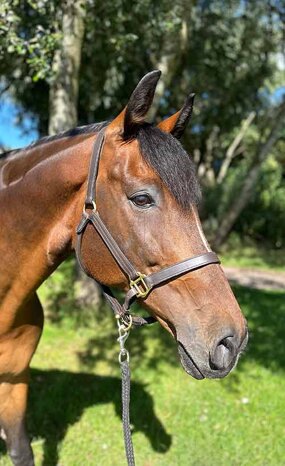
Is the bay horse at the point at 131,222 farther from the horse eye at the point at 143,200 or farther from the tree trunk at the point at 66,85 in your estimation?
the tree trunk at the point at 66,85

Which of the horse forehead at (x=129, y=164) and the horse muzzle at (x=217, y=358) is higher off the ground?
the horse forehead at (x=129, y=164)

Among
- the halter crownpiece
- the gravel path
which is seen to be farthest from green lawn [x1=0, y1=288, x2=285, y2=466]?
the gravel path

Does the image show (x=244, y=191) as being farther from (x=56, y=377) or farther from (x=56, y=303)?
(x=56, y=377)

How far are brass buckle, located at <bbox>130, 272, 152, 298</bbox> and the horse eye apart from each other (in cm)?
29

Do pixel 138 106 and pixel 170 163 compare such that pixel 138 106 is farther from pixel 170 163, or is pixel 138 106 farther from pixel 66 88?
pixel 66 88

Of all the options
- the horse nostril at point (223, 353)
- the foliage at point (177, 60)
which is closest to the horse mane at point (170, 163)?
the horse nostril at point (223, 353)

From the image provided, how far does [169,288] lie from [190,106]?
849 mm

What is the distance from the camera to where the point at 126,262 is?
1854 millimetres

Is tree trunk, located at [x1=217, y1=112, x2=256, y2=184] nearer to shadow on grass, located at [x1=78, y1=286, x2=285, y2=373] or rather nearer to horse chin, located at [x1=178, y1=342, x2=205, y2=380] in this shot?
shadow on grass, located at [x1=78, y1=286, x2=285, y2=373]

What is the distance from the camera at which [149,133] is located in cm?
184

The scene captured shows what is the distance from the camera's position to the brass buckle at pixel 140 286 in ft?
5.98

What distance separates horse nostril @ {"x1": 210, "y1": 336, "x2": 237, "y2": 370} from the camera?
1.66 m

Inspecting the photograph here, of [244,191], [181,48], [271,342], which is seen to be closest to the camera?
[271,342]

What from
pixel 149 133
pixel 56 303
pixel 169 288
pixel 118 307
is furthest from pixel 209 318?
pixel 56 303
